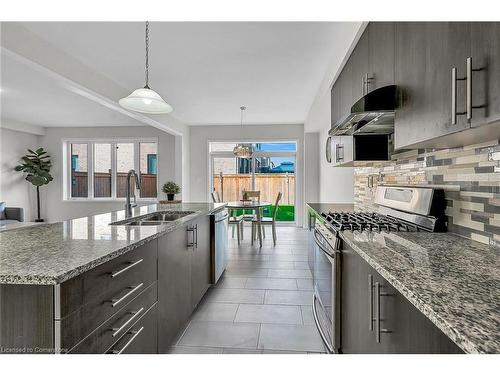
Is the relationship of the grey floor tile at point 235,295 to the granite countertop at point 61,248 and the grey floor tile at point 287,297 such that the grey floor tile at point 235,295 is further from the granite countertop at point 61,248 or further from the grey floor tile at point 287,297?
the granite countertop at point 61,248

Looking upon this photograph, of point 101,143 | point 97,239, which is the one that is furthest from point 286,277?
point 101,143

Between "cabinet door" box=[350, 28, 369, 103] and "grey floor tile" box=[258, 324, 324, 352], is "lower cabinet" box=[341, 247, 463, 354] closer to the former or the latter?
"grey floor tile" box=[258, 324, 324, 352]

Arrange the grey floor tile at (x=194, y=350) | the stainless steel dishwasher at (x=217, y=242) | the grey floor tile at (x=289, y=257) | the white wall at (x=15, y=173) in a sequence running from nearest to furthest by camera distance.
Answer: the grey floor tile at (x=194, y=350), the stainless steel dishwasher at (x=217, y=242), the grey floor tile at (x=289, y=257), the white wall at (x=15, y=173)

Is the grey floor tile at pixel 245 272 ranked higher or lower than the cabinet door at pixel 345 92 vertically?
lower

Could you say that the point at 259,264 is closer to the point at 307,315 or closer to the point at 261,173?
the point at 307,315

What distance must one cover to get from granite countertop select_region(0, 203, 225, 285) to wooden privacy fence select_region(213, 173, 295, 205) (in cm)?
585

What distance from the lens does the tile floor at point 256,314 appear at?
2.04m

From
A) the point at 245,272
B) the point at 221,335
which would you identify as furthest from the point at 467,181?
the point at 245,272

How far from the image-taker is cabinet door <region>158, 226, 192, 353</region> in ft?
5.65

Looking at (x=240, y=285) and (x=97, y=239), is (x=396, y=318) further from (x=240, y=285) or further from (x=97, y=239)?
(x=240, y=285)

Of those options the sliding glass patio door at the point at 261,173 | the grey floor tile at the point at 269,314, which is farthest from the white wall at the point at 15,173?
the grey floor tile at the point at 269,314

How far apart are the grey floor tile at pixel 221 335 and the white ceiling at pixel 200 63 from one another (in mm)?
2573

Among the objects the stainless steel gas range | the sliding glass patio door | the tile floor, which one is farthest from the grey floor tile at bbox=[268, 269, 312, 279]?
the sliding glass patio door

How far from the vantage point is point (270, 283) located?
330 cm
